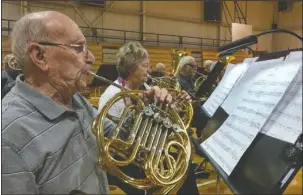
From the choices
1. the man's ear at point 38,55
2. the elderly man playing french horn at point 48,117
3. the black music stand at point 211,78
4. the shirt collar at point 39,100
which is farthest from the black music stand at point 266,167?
the black music stand at point 211,78

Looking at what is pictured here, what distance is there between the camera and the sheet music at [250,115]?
2.47ft

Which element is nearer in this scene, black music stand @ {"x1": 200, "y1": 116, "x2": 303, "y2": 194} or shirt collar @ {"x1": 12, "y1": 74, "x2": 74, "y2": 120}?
black music stand @ {"x1": 200, "y1": 116, "x2": 303, "y2": 194}

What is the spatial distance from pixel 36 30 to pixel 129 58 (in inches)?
35.1

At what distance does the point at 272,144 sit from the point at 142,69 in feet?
3.82

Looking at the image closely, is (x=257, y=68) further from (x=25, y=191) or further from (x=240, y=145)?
(x=25, y=191)

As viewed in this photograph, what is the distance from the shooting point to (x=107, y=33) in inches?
351

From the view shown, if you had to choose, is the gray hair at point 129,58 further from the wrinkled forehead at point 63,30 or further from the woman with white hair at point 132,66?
the wrinkled forehead at point 63,30

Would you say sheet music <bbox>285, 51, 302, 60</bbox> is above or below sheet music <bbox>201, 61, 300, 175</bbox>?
above

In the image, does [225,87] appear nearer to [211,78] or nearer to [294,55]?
[294,55]

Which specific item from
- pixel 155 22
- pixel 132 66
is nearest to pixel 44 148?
pixel 132 66

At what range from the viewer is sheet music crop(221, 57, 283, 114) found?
0.91 meters

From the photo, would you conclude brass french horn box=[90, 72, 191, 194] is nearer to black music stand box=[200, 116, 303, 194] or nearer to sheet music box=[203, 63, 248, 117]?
black music stand box=[200, 116, 303, 194]

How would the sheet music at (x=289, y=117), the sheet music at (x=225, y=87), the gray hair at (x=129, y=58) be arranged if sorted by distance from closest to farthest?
1. the sheet music at (x=289, y=117)
2. the sheet music at (x=225, y=87)
3. the gray hair at (x=129, y=58)

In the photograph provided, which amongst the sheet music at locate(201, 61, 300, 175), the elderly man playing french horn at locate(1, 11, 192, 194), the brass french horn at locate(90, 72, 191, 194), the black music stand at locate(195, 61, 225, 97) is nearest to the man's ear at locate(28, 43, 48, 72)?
the elderly man playing french horn at locate(1, 11, 192, 194)
